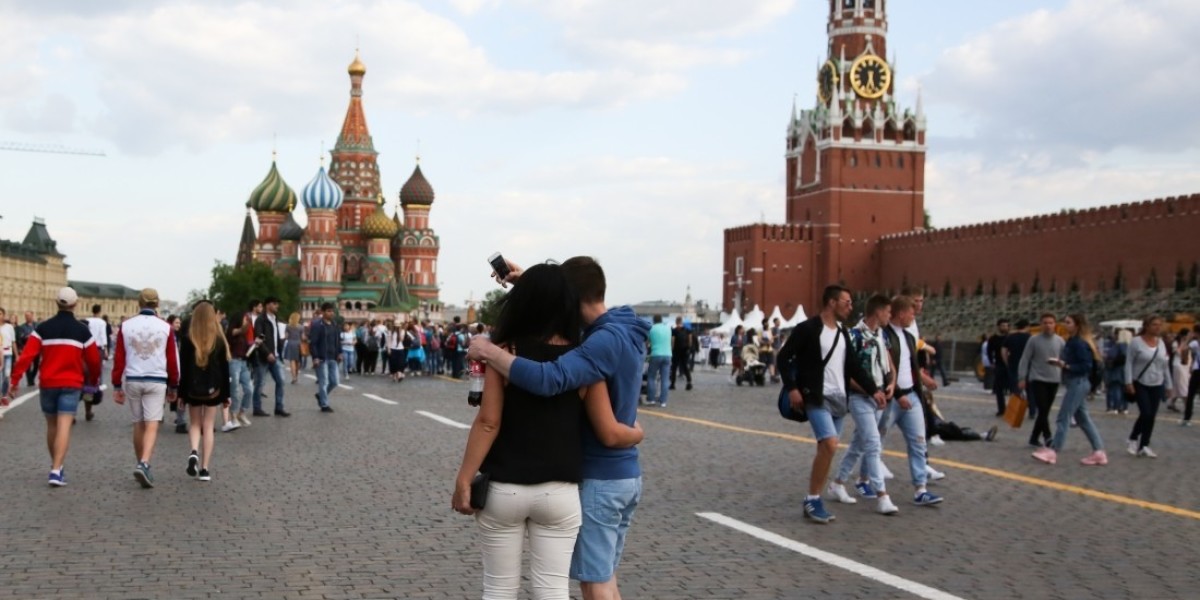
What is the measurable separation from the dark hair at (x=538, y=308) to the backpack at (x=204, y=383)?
6710mm

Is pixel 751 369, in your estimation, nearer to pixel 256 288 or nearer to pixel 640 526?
pixel 640 526

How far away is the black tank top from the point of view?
4250mm

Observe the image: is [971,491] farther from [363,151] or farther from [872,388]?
[363,151]

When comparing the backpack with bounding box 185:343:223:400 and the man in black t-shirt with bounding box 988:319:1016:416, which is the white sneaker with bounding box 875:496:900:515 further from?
the man in black t-shirt with bounding box 988:319:1016:416

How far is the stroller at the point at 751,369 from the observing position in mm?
29719

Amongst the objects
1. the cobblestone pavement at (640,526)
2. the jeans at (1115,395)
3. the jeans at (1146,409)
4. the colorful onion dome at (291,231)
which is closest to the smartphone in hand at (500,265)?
the cobblestone pavement at (640,526)

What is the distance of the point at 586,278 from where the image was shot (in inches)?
180

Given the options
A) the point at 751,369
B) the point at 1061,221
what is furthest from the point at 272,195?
the point at 751,369

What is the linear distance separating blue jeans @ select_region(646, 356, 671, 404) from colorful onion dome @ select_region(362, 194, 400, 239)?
3536 inches

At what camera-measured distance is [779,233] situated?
93.2 meters

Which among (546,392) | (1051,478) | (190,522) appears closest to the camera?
(546,392)

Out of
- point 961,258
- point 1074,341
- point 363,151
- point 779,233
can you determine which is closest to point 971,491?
point 1074,341

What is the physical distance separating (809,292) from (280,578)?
88.1 m

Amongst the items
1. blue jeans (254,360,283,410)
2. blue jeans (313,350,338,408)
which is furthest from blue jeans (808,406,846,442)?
blue jeans (313,350,338,408)
